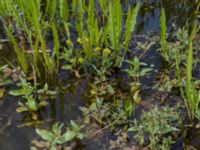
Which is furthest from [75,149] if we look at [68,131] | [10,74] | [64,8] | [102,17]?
[102,17]

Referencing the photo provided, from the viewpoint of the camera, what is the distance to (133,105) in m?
2.16

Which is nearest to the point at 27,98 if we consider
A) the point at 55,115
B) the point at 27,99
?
the point at 27,99

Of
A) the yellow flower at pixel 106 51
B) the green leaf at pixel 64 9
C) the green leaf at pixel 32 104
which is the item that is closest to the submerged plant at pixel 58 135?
the green leaf at pixel 32 104

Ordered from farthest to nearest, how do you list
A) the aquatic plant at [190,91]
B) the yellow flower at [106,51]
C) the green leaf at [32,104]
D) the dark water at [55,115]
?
the yellow flower at [106,51] < the green leaf at [32,104] < the dark water at [55,115] < the aquatic plant at [190,91]

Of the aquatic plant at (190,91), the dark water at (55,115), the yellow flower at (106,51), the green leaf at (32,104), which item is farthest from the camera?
the yellow flower at (106,51)

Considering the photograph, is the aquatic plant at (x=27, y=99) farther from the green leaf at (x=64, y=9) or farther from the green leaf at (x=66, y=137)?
the green leaf at (x=64, y=9)

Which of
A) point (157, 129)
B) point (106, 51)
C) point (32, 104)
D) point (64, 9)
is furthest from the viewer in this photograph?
point (64, 9)

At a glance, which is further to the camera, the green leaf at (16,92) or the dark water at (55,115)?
the green leaf at (16,92)

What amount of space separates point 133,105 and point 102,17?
84 centimetres

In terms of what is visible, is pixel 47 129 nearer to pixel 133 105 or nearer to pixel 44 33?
pixel 133 105

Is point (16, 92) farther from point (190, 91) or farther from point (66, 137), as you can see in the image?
point (190, 91)

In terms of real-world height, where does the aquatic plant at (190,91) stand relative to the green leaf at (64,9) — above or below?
below

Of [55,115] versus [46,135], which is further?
[55,115]

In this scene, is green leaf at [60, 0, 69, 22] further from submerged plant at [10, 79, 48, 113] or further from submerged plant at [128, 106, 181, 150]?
submerged plant at [128, 106, 181, 150]
